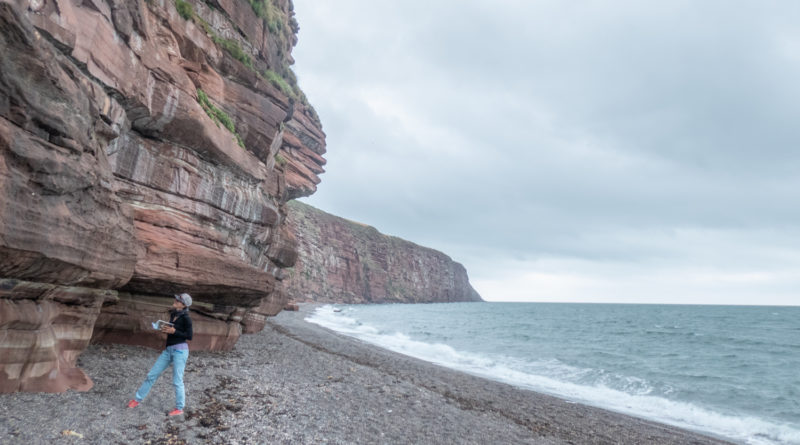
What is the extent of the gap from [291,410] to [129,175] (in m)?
7.72

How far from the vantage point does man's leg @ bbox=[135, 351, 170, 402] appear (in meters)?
8.09

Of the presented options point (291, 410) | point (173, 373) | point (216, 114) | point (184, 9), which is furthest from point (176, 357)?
point (184, 9)

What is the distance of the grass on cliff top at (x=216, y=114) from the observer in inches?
557

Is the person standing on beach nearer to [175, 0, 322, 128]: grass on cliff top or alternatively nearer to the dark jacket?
the dark jacket

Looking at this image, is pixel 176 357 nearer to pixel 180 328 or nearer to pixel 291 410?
pixel 180 328

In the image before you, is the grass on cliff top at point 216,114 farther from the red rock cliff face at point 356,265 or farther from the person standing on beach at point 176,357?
the red rock cliff face at point 356,265

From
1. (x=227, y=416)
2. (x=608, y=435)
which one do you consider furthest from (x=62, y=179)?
(x=608, y=435)

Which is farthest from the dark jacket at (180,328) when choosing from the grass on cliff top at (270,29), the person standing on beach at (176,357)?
the grass on cliff top at (270,29)

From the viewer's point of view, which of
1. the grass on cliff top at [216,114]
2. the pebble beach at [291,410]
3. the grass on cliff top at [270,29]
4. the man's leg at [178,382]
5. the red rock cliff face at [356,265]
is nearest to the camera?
the pebble beach at [291,410]

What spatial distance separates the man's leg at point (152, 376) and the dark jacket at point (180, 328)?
0.29 meters

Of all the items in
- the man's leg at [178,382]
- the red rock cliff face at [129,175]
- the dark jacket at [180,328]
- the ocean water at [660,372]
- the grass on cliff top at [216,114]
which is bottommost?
the ocean water at [660,372]

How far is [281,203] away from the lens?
827 inches

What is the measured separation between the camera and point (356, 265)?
12062 centimetres

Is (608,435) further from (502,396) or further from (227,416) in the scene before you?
(227,416)
